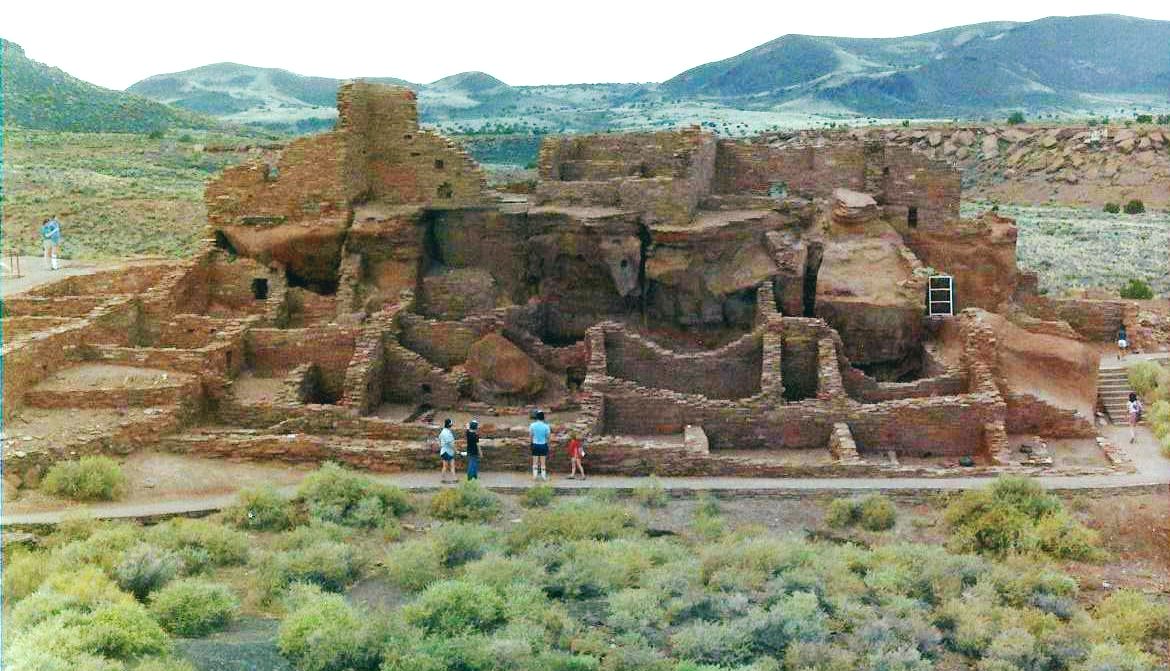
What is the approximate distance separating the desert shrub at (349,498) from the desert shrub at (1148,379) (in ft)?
42.5

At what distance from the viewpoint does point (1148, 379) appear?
18.2 metres

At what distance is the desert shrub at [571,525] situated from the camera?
1225 centimetres

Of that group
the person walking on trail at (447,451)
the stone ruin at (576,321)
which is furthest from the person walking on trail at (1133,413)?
the person walking on trail at (447,451)

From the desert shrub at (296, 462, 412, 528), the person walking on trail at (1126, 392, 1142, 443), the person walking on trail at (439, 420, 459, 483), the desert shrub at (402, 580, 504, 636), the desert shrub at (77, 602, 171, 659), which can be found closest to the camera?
the desert shrub at (77, 602, 171, 659)

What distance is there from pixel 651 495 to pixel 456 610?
4.66 meters

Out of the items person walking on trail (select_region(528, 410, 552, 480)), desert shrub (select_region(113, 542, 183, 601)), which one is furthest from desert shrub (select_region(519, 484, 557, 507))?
desert shrub (select_region(113, 542, 183, 601))

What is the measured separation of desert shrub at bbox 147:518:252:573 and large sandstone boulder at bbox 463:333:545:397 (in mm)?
6460

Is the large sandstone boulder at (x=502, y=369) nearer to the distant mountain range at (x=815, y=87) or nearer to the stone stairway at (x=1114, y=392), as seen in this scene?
the stone stairway at (x=1114, y=392)

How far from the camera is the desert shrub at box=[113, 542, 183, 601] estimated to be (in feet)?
34.1

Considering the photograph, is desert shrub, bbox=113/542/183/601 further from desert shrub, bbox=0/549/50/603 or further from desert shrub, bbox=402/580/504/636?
desert shrub, bbox=402/580/504/636

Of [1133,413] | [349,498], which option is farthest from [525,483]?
[1133,413]

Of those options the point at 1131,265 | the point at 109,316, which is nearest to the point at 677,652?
the point at 109,316

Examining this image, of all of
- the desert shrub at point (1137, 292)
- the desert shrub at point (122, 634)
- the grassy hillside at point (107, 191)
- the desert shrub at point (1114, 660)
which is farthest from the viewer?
the grassy hillside at point (107, 191)

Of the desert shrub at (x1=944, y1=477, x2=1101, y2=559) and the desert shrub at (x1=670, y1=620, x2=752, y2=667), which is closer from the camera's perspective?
the desert shrub at (x1=670, y1=620, x2=752, y2=667)
